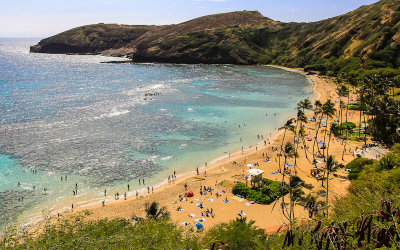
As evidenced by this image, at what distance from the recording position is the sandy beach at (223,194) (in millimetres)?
36438

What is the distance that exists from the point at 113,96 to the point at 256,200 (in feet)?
258

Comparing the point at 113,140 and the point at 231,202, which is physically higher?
the point at 113,140

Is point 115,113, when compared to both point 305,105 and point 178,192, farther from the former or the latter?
point 305,105

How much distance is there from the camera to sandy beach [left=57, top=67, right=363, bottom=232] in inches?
1435

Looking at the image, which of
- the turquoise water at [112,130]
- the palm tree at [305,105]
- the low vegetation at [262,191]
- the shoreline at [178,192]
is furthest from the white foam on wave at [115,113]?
the palm tree at [305,105]

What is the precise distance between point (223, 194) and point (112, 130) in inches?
1451

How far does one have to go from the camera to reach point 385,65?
419 ft

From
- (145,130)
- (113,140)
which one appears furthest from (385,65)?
(113,140)

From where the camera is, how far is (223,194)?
42.6m

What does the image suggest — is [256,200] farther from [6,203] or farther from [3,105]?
[3,105]

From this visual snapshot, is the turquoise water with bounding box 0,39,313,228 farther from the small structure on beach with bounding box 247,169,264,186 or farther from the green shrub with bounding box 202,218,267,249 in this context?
the green shrub with bounding box 202,218,267,249

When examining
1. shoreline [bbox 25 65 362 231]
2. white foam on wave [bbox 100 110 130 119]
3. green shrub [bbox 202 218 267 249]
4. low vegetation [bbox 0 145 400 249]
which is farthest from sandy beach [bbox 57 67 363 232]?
white foam on wave [bbox 100 110 130 119]

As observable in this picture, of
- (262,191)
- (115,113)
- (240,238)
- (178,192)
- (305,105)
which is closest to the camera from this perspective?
(240,238)

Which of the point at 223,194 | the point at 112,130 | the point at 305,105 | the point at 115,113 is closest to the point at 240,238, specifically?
the point at 223,194
